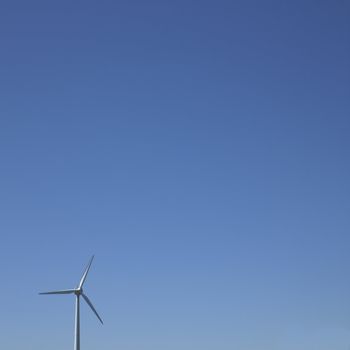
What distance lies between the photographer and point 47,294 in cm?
12975

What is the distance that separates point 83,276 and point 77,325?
63.5ft

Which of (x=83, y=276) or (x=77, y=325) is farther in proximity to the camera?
(x=83, y=276)

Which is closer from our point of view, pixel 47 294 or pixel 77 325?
pixel 77 325

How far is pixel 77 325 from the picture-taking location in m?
110

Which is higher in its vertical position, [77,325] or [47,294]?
[47,294]

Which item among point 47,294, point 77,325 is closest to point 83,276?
point 47,294

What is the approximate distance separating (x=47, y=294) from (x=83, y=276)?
11.2m

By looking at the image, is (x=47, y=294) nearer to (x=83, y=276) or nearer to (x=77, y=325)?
(x=83, y=276)

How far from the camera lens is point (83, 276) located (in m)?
128

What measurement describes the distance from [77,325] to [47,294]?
23321mm

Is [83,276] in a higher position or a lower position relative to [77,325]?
higher
